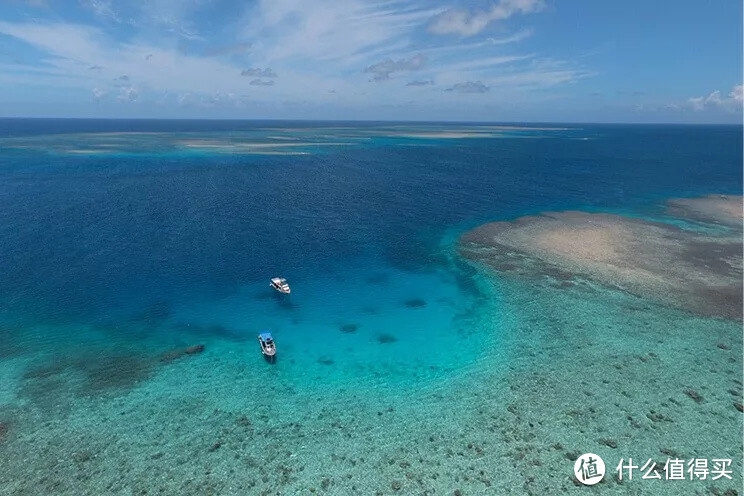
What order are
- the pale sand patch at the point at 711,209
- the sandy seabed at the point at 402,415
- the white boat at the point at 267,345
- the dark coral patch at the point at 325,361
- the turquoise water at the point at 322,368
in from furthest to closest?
the pale sand patch at the point at 711,209
the dark coral patch at the point at 325,361
the white boat at the point at 267,345
the turquoise water at the point at 322,368
the sandy seabed at the point at 402,415

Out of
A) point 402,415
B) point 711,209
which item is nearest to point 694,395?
point 402,415

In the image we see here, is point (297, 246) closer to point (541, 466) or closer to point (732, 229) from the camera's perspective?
point (541, 466)

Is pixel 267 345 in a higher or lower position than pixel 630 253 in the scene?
lower

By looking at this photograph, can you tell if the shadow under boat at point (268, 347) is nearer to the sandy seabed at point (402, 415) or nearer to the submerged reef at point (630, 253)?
the sandy seabed at point (402, 415)

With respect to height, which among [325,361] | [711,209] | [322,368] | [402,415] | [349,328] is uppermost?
[711,209]

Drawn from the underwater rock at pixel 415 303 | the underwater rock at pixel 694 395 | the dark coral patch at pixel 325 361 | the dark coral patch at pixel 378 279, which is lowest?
the underwater rock at pixel 694 395

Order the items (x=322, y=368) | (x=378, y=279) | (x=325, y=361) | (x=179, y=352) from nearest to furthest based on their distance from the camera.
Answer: (x=322, y=368) < (x=325, y=361) < (x=179, y=352) < (x=378, y=279)

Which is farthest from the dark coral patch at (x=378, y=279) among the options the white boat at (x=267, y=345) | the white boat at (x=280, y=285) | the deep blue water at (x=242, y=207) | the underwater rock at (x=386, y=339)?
the white boat at (x=267, y=345)

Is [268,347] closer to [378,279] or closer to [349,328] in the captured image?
[349,328]

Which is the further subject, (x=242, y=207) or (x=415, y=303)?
(x=242, y=207)
